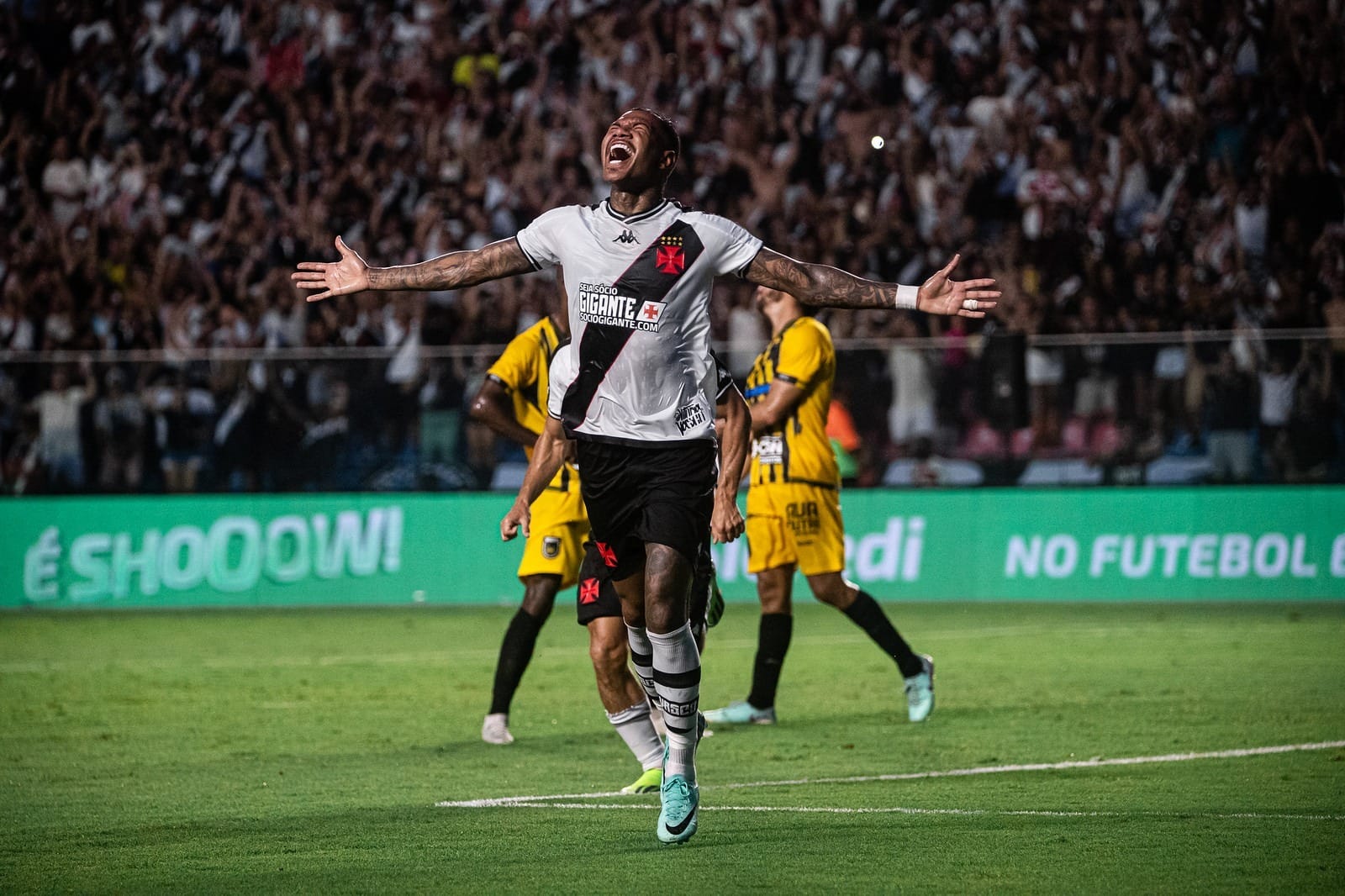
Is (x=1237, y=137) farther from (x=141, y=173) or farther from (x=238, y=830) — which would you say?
(x=238, y=830)

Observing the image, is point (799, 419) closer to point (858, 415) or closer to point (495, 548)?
point (858, 415)

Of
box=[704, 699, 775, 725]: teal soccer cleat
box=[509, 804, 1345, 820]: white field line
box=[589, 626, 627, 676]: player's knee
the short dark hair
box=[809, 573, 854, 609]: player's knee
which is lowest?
box=[704, 699, 775, 725]: teal soccer cleat

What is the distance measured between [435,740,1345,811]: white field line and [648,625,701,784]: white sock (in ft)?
3.07

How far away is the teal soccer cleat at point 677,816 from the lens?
21.0ft

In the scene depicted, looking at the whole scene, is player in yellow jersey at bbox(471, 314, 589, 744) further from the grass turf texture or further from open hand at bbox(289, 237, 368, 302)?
open hand at bbox(289, 237, 368, 302)

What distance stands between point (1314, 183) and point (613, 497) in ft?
48.8

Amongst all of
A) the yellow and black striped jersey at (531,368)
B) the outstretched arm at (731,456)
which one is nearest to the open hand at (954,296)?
the outstretched arm at (731,456)

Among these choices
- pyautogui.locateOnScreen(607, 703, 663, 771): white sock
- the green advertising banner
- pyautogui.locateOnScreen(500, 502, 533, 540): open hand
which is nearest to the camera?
pyautogui.locateOnScreen(500, 502, 533, 540): open hand

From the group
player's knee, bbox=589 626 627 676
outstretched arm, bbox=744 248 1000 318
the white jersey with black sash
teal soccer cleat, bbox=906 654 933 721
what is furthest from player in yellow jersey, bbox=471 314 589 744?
outstretched arm, bbox=744 248 1000 318

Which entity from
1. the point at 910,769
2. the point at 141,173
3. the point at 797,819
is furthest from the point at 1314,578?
the point at 141,173

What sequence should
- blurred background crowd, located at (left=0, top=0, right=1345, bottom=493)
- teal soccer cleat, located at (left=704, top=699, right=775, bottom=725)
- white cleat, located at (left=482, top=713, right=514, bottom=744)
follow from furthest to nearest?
blurred background crowd, located at (left=0, top=0, right=1345, bottom=493), teal soccer cleat, located at (left=704, top=699, right=775, bottom=725), white cleat, located at (left=482, top=713, right=514, bottom=744)

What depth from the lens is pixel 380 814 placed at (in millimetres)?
7141

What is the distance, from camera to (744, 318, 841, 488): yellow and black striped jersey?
10211mm

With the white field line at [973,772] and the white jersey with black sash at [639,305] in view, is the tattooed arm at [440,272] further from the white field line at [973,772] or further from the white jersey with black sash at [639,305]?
the white field line at [973,772]
